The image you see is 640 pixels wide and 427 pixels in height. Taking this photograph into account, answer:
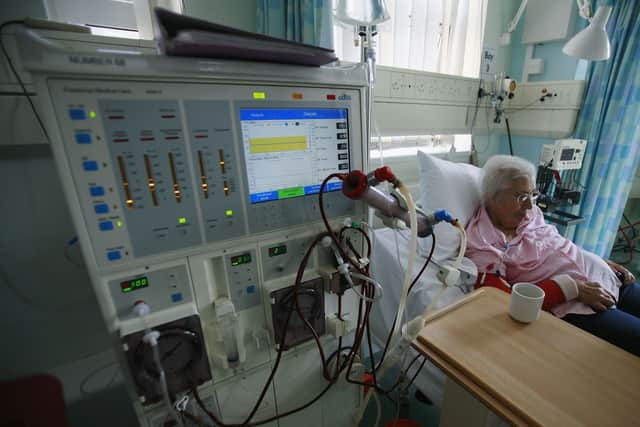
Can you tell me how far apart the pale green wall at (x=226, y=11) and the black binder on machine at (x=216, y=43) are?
842 millimetres

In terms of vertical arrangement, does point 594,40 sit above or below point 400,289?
above

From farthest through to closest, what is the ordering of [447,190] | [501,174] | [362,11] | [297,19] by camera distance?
[447,190], [501,174], [297,19], [362,11]

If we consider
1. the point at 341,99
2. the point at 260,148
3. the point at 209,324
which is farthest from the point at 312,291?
the point at 341,99

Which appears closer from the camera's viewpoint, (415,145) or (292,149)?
(292,149)

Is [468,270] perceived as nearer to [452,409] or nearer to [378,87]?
[452,409]

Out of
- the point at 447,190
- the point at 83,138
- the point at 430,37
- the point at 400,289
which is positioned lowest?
the point at 400,289

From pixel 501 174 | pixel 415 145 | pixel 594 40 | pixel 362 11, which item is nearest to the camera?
pixel 362 11

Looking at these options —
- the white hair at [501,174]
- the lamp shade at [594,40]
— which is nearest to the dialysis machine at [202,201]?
the white hair at [501,174]

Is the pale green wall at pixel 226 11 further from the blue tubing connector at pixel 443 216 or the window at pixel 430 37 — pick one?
the blue tubing connector at pixel 443 216

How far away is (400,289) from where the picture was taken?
1.41 meters

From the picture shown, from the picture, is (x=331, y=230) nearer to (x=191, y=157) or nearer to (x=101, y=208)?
(x=191, y=157)

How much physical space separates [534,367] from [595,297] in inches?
30.2

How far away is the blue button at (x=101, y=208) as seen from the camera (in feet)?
1.91

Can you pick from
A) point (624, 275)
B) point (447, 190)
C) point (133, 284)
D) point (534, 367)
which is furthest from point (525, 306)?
point (624, 275)
